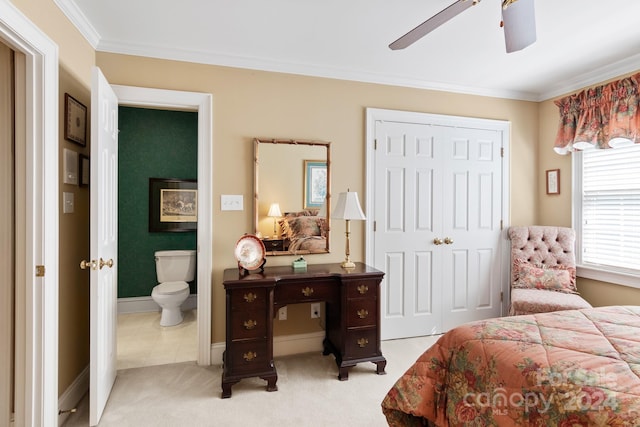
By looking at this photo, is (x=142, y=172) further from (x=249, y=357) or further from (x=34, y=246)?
(x=249, y=357)

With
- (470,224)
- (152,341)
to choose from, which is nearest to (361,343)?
(470,224)

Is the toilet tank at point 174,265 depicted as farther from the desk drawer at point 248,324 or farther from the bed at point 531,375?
the bed at point 531,375

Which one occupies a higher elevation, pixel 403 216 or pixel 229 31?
pixel 229 31

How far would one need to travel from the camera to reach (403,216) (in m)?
3.22

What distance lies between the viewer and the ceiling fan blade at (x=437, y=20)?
1522mm

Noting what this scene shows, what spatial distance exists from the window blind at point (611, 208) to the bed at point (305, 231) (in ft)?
8.41

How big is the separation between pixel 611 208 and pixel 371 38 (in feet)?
8.71

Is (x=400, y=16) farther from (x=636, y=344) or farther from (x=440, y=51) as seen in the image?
(x=636, y=344)

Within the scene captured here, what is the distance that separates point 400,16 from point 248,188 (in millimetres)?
1668

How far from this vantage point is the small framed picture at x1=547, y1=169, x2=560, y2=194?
3514mm

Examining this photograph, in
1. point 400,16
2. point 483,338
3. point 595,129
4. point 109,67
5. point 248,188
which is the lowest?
point 483,338

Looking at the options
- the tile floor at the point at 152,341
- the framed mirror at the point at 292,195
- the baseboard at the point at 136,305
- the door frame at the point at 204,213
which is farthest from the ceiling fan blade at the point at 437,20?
the baseboard at the point at 136,305

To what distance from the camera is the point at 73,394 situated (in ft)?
7.12

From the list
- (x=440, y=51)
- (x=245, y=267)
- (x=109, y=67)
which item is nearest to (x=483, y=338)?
(x=245, y=267)
